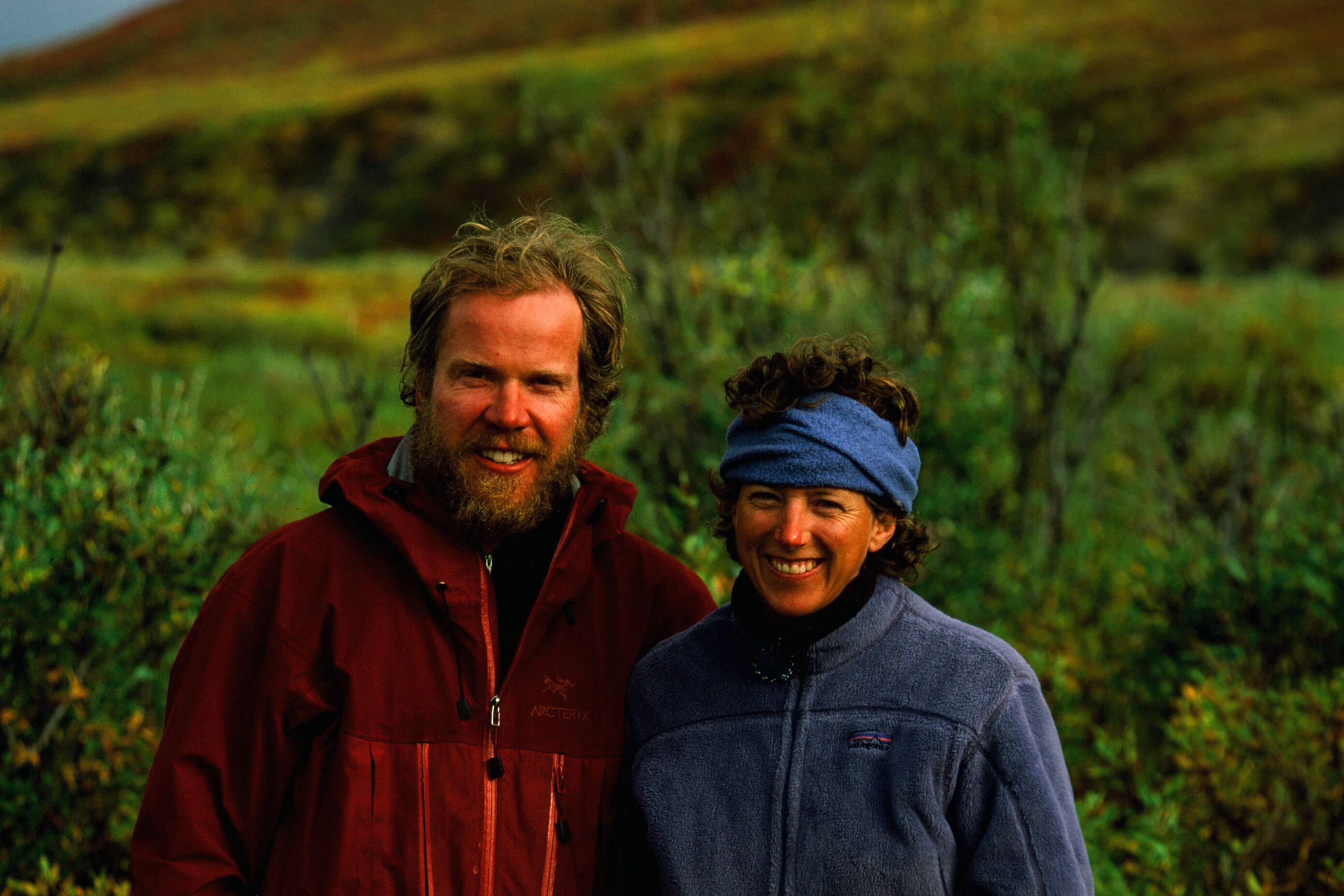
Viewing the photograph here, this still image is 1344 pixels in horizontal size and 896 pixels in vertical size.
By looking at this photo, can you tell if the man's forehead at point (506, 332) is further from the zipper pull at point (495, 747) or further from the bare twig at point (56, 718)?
the bare twig at point (56, 718)

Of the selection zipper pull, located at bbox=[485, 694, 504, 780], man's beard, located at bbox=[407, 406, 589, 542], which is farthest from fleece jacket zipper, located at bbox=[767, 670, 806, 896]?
man's beard, located at bbox=[407, 406, 589, 542]

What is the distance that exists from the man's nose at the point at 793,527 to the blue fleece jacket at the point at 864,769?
188mm

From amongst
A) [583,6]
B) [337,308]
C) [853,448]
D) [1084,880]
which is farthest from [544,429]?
[583,6]

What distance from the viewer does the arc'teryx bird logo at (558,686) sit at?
94.7 inches

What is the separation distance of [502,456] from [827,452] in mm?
686

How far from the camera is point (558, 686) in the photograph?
242cm

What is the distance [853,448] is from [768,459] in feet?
0.52

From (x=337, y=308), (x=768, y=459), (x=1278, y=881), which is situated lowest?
(x=1278, y=881)

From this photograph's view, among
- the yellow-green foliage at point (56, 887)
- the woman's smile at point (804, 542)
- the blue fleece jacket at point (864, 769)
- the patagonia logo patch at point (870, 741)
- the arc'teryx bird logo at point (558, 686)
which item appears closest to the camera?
the blue fleece jacket at point (864, 769)

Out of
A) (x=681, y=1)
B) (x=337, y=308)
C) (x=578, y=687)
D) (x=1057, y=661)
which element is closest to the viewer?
(x=578, y=687)

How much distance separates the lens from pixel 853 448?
2.23 meters

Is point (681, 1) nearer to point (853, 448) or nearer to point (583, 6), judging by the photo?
point (583, 6)

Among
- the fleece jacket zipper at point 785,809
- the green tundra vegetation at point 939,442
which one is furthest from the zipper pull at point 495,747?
the fleece jacket zipper at point 785,809

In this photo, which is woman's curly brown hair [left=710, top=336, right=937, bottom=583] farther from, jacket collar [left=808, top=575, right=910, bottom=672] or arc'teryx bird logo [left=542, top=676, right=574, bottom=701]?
arc'teryx bird logo [left=542, top=676, right=574, bottom=701]
